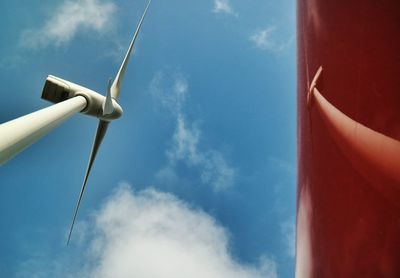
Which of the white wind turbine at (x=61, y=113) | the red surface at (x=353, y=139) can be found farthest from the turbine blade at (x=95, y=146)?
the red surface at (x=353, y=139)

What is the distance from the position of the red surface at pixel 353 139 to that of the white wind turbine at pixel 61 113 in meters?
6.62

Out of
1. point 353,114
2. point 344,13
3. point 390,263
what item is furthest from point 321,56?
point 390,263

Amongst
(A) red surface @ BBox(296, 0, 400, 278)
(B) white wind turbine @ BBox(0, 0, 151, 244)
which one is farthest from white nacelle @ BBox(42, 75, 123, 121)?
(A) red surface @ BBox(296, 0, 400, 278)

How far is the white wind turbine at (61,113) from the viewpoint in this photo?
681 centimetres

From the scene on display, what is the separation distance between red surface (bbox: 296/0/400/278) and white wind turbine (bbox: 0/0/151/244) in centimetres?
662

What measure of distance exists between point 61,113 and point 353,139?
7.59 meters

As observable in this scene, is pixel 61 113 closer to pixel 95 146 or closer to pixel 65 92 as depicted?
pixel 65 92

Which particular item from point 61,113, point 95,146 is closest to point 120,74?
point 95,146

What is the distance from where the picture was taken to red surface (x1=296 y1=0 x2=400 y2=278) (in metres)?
7.72

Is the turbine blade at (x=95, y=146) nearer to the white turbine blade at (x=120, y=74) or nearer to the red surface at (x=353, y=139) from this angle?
the white turbine blade at (x=120, y=74)

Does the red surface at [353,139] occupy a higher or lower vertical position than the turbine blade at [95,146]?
higher

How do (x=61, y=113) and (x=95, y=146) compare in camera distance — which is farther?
(x=95, y=146)

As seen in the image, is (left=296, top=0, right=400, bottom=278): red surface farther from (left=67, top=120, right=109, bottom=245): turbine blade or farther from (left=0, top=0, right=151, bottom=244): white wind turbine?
(left=67, top=120, right=109, bottom=245): turbine blade

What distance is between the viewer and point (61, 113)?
10.0 m
